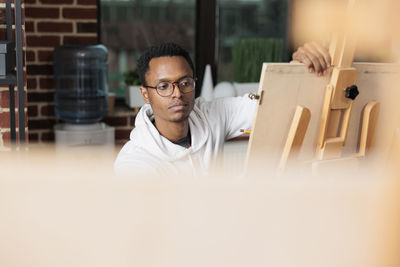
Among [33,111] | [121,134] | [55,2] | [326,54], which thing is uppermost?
[55,2]

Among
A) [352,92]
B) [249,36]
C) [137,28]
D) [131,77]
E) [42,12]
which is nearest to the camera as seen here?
[352,92]

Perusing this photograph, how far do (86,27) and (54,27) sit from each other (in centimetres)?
16

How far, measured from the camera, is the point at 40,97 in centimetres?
259

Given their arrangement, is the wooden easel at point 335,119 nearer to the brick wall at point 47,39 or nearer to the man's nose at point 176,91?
the man's nose at point 176,91

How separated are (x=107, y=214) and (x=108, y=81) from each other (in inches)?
103

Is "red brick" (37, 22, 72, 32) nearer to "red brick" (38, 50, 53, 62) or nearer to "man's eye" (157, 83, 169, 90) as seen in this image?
"red brick" (38, 50, 53, 62)

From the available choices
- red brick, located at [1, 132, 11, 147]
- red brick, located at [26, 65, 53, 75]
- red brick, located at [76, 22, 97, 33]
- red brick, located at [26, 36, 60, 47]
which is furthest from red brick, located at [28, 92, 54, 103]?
red brick, located at [1, 132, 11, 147]

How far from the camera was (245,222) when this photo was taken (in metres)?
0.22

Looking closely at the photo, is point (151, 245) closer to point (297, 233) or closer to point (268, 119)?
point (297, 233)

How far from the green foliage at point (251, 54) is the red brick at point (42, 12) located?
1020 mm

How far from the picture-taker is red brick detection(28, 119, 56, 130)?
257 centimetres

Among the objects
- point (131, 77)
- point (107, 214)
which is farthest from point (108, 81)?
point (107, 214)

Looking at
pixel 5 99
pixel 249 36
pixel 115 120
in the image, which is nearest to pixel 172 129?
pixel 5 99

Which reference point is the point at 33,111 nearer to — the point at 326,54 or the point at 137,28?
the point at 137,28
